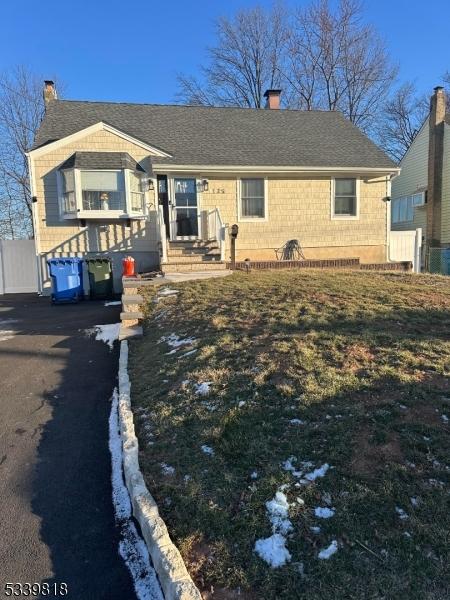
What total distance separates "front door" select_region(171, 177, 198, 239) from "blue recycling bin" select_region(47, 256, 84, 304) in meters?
3.34

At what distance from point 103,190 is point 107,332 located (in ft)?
22.0

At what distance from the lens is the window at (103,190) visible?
13273 mm

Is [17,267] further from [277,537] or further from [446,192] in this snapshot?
[446,192]

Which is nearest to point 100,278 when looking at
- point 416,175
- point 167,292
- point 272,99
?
point 167,292

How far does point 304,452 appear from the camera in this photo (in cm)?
322

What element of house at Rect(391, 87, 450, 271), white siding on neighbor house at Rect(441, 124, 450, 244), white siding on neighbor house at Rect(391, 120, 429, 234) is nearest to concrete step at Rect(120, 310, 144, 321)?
house at Rect(391, 87, 450, 271)

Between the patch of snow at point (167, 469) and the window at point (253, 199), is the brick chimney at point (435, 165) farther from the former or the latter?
the patch of snow at point (167, 469)

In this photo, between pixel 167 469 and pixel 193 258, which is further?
pixel 193 258

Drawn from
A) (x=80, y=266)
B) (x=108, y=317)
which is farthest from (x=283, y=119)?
(x=108, y=317)

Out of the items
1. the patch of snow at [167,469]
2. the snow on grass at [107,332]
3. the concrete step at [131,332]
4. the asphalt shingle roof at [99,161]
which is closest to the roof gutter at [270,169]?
the asphalt shingle roof at [99,161]

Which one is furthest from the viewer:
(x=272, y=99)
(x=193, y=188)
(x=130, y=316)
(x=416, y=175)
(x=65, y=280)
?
(x=416, y=175)

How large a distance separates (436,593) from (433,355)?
119 inches

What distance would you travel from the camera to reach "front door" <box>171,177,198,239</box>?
1424 cm

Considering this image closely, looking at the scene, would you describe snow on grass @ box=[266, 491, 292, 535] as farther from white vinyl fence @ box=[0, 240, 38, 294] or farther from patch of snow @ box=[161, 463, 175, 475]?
white vinyl fence @ box=[0, 240, 38, 294]
